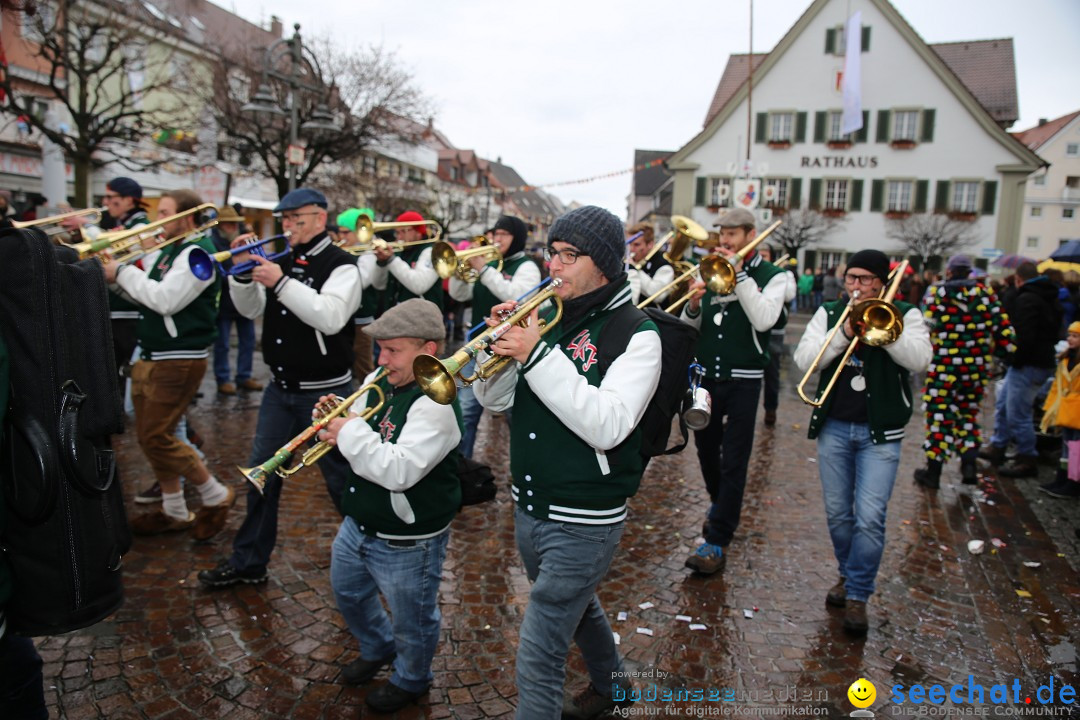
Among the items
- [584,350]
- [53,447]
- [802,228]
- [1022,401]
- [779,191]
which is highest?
[779,191]

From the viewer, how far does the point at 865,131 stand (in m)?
31.3

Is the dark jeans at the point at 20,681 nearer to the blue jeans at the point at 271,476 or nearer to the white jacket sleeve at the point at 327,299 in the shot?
the blue jeans at the point at 271,476

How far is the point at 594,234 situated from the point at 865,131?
33.6 metres

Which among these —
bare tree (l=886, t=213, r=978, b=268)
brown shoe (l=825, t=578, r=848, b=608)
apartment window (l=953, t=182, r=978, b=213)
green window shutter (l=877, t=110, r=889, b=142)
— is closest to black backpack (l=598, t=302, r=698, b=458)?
brown shoe (l=825, t=578, r=848, b=608)

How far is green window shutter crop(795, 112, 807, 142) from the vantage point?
31906 millimetres

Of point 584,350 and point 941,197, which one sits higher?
point 941,197

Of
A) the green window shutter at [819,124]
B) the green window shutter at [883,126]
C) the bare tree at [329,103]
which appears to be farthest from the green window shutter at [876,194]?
the bare tree at [329,103]

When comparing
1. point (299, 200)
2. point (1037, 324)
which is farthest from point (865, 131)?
point (299, 200)

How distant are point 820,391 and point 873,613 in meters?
1.34

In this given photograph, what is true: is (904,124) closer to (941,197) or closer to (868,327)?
(941,197)

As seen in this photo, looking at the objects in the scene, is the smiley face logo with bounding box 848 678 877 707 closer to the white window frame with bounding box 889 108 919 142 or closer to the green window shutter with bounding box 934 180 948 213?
the green window shutter with bounding box 934 180 948 213

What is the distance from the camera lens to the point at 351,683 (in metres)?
3.25

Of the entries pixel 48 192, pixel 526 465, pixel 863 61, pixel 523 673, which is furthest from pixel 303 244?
pixel 863 61

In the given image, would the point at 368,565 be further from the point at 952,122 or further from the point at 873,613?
the point at 952,122
